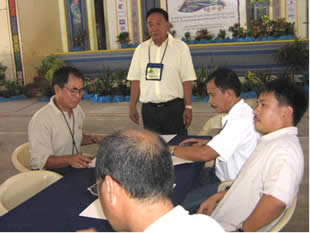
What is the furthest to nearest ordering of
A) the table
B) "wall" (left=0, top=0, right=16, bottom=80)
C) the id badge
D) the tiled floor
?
"wall" (left=0, top=0, right=16, bottom=80) < the id badge < the tiled floor < the table

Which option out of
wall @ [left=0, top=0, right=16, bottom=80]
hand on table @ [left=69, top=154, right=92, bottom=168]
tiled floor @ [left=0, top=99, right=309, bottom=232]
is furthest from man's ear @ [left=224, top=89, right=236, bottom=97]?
wall @ [left=0, top=0, right=16, bottom=80]

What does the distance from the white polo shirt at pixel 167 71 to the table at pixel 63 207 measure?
135cm

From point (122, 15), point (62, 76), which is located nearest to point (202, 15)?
point (122, 15)

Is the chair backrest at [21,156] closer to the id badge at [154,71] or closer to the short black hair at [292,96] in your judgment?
the id badge at [154,71]

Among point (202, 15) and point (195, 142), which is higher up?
point (202, 15)

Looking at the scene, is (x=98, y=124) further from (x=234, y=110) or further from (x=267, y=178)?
(x=267, y=178)

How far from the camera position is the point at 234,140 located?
180 centimetres

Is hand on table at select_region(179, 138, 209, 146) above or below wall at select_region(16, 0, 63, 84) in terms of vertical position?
below

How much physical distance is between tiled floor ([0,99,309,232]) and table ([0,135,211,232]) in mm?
1312

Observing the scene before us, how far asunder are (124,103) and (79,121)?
5384mm

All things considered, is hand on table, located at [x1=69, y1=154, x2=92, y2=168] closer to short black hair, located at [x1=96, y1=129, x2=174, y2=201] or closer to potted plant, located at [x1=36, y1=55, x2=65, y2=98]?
short black hair, located at [x1=96, y1=129, x2=174, y2=201]

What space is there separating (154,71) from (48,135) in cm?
127

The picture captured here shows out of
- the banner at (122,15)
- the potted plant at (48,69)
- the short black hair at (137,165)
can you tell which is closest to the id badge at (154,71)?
the short black hair at (137,165)

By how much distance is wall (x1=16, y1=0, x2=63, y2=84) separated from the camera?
9875mm
